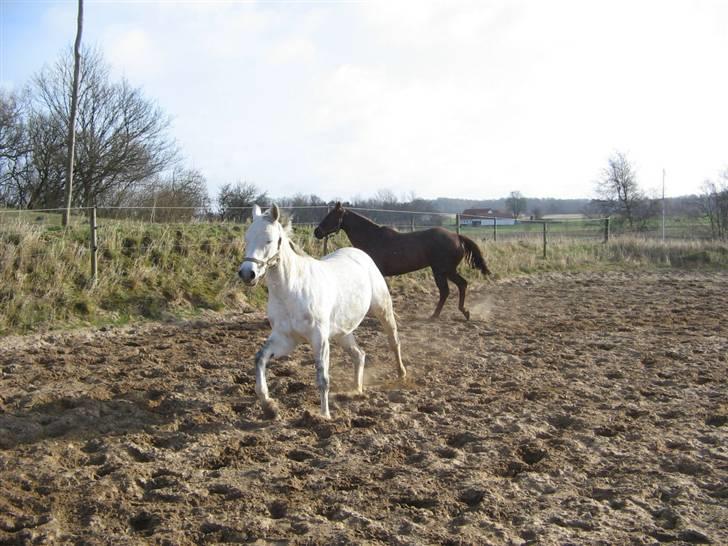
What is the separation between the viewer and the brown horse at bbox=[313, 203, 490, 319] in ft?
35.4

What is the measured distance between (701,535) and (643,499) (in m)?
0.46

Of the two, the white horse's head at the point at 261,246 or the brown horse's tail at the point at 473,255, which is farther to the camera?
the brown horse's tail at the point at 473,255

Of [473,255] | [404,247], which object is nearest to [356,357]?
[404,247]

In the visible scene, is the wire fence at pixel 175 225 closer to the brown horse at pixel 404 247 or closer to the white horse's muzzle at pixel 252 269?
the brown horse at pixel 404 247

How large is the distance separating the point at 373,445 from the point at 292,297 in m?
1.36

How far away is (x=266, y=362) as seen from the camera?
4926mm

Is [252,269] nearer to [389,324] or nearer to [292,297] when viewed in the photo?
[292,297]

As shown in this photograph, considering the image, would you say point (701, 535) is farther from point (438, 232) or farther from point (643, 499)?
point (438, 232)

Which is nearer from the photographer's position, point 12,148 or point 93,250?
point 93,250

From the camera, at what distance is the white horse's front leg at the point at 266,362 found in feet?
16.2

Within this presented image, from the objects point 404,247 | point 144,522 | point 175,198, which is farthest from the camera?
point 175,198

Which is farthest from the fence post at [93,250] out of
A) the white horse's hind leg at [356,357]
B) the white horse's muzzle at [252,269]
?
the white horse's muzzle at [252,269]

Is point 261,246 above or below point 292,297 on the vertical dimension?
above

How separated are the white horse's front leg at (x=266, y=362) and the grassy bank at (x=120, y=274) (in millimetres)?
5201
